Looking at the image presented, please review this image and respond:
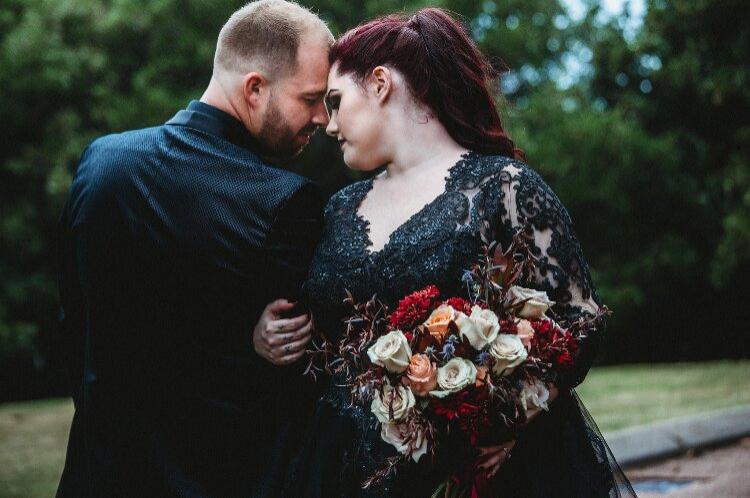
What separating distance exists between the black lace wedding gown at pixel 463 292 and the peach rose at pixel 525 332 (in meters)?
0.26

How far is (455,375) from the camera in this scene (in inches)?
90.1

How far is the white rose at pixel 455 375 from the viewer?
2258mm

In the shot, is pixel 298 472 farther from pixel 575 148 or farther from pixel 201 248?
pixel 575 148

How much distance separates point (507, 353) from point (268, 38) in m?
1.68

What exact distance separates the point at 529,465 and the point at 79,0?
45.7ft

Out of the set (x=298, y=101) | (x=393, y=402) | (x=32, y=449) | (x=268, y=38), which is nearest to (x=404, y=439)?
(x=393, y=402)

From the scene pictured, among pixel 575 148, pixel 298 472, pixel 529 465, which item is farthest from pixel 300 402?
pixel 575 148

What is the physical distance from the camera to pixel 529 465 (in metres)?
2.73

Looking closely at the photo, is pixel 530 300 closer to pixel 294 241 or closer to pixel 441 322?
pixel 441 322

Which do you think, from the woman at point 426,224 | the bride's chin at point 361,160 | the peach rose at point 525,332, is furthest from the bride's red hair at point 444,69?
the peach rose at point 525,332

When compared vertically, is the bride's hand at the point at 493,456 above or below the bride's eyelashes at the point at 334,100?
below

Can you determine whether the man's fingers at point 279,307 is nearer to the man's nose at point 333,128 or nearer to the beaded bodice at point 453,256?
the beaded bodice at point 453,256

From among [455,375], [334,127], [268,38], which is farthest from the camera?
[268,38]

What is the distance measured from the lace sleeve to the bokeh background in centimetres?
1027
